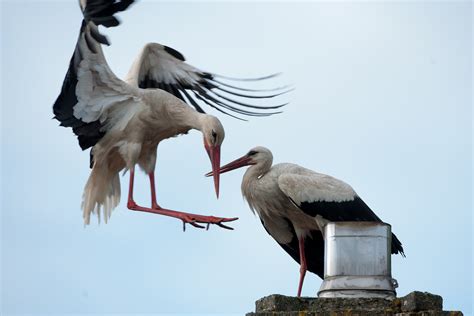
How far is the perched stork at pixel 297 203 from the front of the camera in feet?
47.4

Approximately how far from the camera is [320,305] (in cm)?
864

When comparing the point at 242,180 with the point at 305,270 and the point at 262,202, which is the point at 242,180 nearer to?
the point at 262,202

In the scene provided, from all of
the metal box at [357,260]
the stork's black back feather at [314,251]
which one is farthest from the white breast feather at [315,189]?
the metal box at [357,260]

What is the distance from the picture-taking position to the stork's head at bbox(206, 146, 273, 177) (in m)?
15.2

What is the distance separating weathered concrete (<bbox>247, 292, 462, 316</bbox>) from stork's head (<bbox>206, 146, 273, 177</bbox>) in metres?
6.42

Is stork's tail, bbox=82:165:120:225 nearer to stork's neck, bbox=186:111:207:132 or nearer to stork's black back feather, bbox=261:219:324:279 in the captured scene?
stork's neck, bbox=186:111:207:132

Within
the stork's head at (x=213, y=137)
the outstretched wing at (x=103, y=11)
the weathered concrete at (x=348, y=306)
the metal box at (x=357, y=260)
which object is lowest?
the weathered concrete at (x=348, y=306)

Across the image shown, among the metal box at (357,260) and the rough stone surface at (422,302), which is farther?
the metal box at (357,260)

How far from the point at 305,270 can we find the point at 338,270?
5.82m

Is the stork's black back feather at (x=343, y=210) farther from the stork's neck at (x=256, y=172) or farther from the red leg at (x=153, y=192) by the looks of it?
the red leg at (x=153, y=192)

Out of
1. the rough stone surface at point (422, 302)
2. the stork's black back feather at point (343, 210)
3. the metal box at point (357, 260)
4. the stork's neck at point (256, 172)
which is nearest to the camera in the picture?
the rough stone surface at point (422, 302)

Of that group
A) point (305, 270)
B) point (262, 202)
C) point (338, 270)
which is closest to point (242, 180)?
point (262, 202)

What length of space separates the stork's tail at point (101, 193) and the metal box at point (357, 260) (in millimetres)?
6941

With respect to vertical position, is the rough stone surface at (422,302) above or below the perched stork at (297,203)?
below
